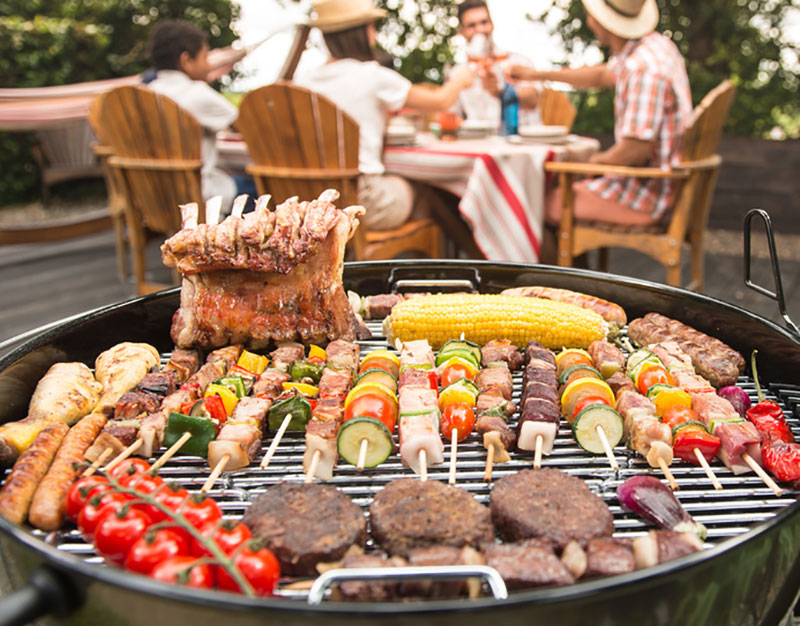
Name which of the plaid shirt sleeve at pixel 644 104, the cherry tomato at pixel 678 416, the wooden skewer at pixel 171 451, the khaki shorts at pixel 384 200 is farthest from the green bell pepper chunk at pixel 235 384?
the plaid shirt sleeve at pixel 644 104

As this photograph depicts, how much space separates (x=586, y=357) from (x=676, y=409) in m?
0.48

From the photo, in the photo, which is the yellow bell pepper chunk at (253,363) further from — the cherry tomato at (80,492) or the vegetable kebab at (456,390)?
the cherry tomato at (80,492)

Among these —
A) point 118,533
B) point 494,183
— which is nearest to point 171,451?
point 118,533

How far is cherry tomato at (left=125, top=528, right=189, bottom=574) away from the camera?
1.42 meters

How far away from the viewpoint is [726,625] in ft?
4.64

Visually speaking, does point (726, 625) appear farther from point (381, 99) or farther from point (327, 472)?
point (381, 99)

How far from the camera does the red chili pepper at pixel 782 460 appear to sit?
1.85m

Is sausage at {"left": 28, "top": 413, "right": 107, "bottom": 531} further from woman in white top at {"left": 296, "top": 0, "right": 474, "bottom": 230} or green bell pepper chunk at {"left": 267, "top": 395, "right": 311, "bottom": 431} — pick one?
woman in white top at {"left": 296, "top": 0, "right": 474, "bottom": 230}

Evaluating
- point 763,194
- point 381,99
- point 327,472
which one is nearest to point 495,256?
point 381,99

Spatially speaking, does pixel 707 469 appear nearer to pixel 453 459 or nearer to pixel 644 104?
pixel 453 459

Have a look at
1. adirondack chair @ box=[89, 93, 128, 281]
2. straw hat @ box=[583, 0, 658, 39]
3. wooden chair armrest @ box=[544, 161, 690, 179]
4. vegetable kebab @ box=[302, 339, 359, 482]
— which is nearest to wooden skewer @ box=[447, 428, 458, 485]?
vegetable kebab @ box=[302, 339, 359, 482]

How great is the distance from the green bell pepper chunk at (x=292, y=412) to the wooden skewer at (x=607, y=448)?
926mm

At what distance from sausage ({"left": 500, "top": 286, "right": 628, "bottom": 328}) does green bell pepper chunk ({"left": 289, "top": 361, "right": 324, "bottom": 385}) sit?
1.07 metres

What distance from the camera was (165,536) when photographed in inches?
57.6
